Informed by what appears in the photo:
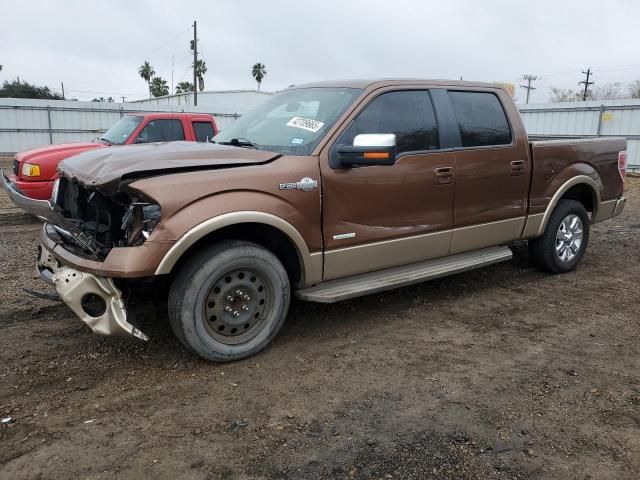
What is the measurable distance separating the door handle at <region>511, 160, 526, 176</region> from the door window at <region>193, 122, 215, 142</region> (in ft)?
19.3

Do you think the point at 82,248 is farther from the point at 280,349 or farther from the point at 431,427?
the point at 431,427

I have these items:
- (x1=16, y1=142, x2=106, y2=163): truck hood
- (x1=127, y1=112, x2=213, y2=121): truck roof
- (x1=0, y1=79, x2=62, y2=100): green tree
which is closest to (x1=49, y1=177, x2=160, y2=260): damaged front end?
(x1=16, y1=142, x2=106, y2=163): truck hood

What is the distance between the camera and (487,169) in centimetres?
493

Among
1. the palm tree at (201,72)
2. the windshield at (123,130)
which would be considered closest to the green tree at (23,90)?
the palm tree at (201,72)

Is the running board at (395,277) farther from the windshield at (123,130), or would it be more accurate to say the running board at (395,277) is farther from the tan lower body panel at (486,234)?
the windshield at (123,130)

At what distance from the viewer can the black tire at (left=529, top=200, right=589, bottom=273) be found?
581 centimetres

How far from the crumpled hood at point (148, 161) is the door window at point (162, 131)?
4.98 m

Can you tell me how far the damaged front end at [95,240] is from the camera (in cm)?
336

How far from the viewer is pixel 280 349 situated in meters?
4.02

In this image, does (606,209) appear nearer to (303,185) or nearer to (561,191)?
(561,191)

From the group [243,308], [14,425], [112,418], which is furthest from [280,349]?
[14,425]

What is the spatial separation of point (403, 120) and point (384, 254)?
1.12 meters

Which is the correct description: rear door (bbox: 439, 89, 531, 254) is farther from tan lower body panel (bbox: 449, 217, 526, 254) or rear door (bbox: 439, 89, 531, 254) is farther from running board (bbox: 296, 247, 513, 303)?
running board (bbox: 296, 247, 513, 303)

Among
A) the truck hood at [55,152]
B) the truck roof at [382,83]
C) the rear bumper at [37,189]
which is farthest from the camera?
the truck hood at [55,152]
